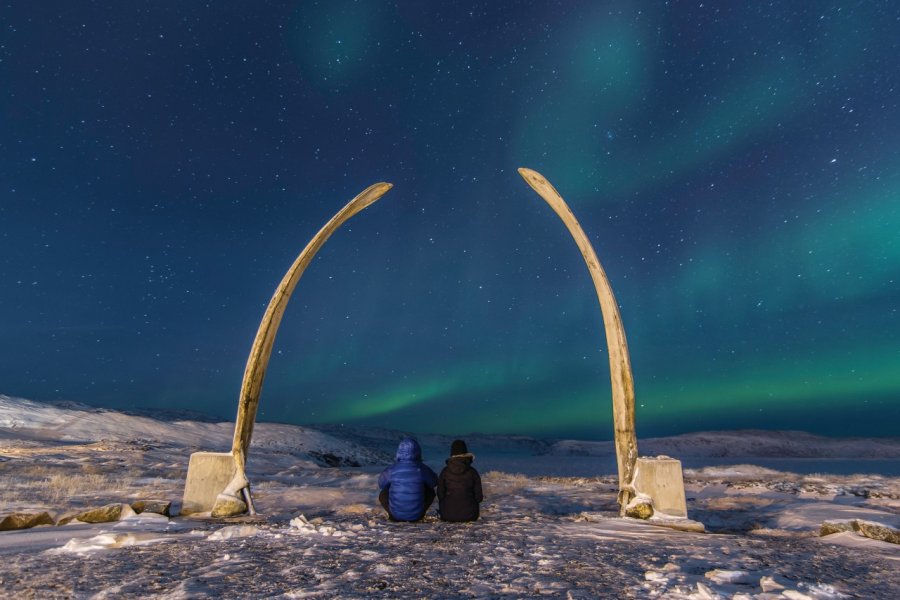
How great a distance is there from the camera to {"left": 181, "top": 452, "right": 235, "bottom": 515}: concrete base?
7.94 meters

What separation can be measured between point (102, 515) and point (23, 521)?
0.85 metres

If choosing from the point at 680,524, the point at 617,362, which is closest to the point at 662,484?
the point at 680,524

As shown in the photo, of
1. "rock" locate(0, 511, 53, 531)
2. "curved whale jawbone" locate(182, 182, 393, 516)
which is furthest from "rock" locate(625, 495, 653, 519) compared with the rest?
"rock" locate(0, 511, 53, 531)

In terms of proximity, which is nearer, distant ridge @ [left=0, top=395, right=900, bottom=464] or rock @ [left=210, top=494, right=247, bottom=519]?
rock @ [left=210, top=494, right=247, bottom=519]

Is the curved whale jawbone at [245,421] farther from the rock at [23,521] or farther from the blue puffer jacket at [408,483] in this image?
the blue puffer jacket at [408,483]

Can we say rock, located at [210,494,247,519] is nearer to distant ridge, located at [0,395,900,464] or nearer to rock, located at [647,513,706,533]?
rock, located at [647,513,706,533]

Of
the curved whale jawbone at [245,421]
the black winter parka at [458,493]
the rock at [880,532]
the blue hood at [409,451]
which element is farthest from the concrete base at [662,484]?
the curved whale jawbone at [245,421]

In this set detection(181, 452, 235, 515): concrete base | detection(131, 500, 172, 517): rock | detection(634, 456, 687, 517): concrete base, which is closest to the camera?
detection(131, 500, 172, 517): rock

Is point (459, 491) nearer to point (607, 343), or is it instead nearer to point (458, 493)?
point (458, 493)

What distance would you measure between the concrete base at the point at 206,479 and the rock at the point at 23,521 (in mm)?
1827

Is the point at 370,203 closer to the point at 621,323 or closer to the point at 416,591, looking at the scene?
the point at 621,323

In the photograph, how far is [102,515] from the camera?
684 centimetres

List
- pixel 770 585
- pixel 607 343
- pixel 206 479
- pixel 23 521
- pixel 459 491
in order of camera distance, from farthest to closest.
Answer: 1. pixel 607 343
2. pixel 206 479
3. pixel 459 491
4. pixel 23 521
5. pixel 770 585

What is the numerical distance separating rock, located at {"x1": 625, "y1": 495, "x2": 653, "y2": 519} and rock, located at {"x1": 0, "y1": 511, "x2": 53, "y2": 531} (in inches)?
331
